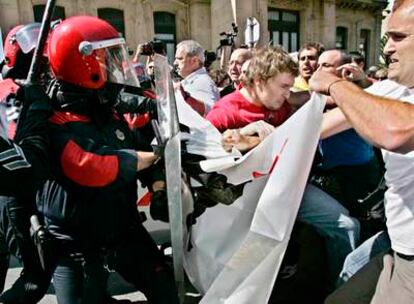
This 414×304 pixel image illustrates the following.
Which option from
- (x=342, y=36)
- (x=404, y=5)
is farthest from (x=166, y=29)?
(x=404, y=5)

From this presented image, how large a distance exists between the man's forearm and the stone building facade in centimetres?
1408

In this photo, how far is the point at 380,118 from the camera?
54.7 inches

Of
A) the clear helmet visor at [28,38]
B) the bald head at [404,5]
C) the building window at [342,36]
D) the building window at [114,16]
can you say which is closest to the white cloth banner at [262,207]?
the bald head at [404,5]

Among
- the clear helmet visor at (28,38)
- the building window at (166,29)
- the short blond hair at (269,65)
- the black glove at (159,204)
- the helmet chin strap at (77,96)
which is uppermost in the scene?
the building window at (166,29)

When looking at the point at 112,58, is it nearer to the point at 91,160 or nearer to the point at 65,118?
the point at 65,118

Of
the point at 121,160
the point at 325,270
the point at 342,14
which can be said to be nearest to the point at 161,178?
the point at 121,160

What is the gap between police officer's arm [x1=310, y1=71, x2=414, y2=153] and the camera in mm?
1355

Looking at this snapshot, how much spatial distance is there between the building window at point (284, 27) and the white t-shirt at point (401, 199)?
21.8m

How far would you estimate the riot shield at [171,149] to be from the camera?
1.74 metres

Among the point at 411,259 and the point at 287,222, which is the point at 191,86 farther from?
the point at 411,259

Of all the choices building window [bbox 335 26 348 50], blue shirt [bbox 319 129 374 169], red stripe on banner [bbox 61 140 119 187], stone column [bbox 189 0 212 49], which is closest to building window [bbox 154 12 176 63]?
stone column [bbox 189 0 212 49]

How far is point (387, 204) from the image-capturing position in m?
1.71

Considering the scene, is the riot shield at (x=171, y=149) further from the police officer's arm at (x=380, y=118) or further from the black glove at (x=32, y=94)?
the police officer's arm at (x=380, y=118)

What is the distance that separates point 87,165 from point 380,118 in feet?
3.58
